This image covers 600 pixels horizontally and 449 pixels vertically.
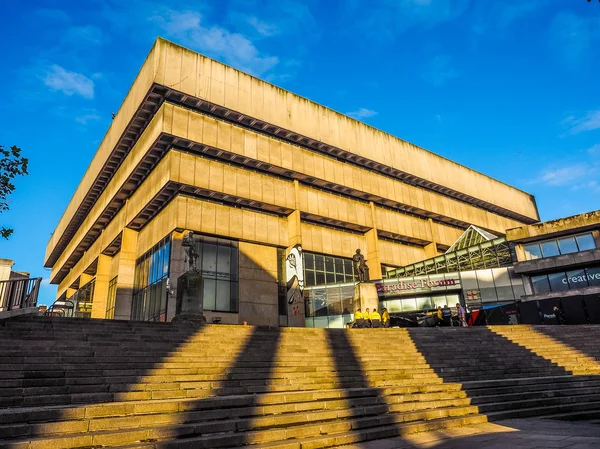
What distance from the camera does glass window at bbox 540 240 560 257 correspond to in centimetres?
3160

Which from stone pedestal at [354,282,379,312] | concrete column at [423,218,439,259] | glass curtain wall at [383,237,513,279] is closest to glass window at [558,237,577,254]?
glass curtain wall at [383,237,513,279]

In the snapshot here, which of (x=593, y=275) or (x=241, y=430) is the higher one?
(x=593, y=275)

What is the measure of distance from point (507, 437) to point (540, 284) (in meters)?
29.6

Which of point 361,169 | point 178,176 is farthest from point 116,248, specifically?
point 361,169

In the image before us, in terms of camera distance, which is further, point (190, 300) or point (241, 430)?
point (190, 300)

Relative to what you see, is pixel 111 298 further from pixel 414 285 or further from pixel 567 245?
pixel 567 245

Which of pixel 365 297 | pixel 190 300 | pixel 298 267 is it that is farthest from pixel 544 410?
pixel 298 267

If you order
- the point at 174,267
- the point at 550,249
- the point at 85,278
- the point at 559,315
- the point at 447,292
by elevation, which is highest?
the point at 85,278

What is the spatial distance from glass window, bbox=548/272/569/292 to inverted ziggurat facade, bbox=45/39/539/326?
1567cm

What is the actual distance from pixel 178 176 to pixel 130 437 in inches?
1128

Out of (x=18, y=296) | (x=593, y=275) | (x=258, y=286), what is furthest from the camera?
(x=258, y=286)

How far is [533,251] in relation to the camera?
3278 centimetres

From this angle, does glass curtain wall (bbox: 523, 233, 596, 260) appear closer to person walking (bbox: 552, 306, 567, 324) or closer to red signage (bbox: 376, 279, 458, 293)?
red signage (bbox: 376, 279, 458, 293)

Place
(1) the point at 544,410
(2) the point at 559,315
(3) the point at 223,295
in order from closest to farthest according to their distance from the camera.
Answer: (1) the point at 544,410, (2) the point at 559,315, (3) the point at 223,295
